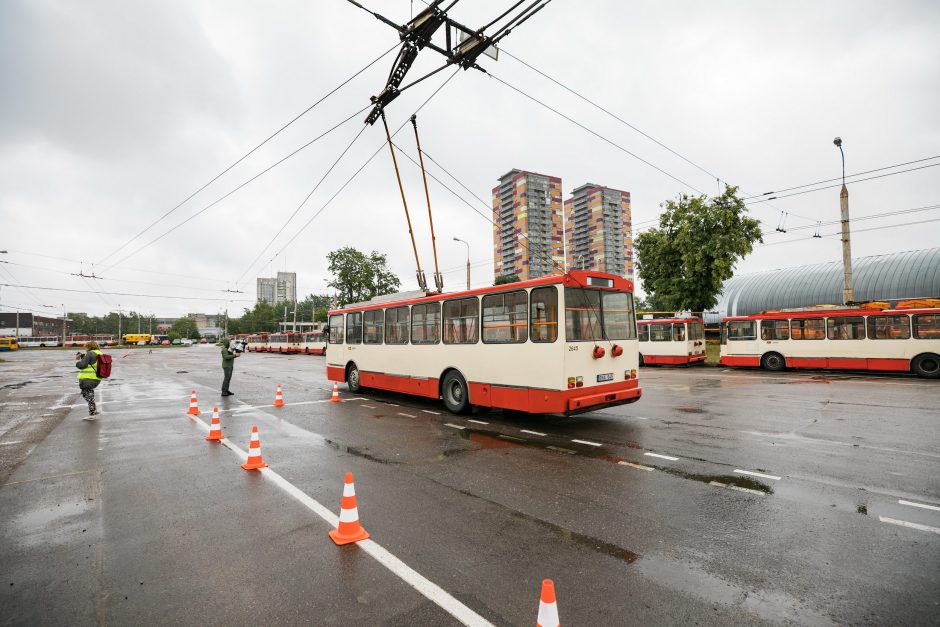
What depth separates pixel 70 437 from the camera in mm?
8320

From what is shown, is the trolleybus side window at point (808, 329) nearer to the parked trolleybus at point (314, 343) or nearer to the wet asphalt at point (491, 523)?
the wet asphalt at point (491, 523)

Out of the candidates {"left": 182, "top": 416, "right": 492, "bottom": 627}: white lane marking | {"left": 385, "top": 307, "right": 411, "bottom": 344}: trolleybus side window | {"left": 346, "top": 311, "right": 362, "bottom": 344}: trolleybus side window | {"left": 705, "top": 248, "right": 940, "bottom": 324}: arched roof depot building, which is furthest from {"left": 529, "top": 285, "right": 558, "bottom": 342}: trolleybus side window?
{"left": 705, "top": 248, "right": 940, "bottom": 324}: arched roof depot building

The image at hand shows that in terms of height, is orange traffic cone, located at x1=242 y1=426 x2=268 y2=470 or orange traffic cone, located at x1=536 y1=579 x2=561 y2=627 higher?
orange traffic cone, located at x1=536 y1=579 x2=561 y2=627

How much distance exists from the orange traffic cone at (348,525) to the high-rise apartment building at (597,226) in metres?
92.6

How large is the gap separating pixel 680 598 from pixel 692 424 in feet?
21.3

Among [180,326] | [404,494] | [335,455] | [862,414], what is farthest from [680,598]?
[180,326]

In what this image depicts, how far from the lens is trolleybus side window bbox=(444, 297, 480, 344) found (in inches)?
388

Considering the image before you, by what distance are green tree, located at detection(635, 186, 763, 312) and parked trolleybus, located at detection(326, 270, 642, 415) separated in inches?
796

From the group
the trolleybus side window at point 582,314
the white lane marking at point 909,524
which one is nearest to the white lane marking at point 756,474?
the white lane marking at point 909,524

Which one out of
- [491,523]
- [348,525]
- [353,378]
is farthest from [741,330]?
[348,525]

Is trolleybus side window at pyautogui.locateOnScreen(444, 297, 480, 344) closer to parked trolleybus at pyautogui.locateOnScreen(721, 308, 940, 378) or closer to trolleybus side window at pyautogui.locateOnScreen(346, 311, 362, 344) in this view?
trolleybus side window at pyautogui.locateOnScreen(346, 311, 362, 344)

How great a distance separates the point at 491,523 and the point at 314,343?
47441 mm

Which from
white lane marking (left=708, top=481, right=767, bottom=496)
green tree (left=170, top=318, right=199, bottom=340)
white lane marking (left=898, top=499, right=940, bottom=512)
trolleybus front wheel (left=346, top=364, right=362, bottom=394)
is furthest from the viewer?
green tree (left=170, top=318, right=199, bottom=340)

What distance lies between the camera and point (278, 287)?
418 ft
